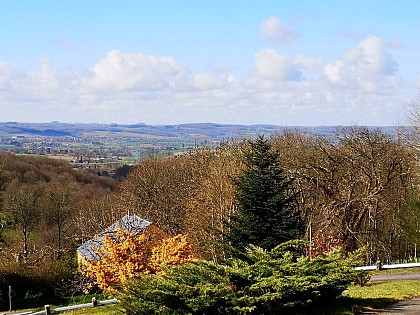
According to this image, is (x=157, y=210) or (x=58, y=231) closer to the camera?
(x=157, y=210)

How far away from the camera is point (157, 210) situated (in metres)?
44.3

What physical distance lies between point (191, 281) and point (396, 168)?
26747 millimetres

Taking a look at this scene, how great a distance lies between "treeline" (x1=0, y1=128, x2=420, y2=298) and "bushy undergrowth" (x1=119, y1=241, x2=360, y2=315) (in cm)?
899

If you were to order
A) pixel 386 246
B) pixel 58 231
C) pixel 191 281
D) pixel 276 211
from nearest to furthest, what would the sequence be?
1. pixel 191 281
2. pixel 276 211
3. pixel 386 246
4. pixel 58 231

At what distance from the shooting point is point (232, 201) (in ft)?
119

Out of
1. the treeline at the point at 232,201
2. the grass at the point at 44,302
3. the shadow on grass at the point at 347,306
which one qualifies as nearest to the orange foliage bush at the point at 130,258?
the treeline at the point at 232,201

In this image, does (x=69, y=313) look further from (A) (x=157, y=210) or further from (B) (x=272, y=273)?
(A) (x=157, y=210)

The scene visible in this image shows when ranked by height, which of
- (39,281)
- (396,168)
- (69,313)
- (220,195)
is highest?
(396,168)

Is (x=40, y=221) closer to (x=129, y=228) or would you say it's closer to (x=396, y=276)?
(x=129, y=228)

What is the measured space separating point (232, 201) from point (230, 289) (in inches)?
1023

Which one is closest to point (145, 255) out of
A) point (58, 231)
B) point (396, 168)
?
point (396, 168)

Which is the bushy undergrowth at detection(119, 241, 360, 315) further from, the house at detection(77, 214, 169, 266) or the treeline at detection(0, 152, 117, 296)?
the treeline at detection(0, 152, 117, 296)

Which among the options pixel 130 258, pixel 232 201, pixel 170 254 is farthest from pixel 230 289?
pixel 232 201

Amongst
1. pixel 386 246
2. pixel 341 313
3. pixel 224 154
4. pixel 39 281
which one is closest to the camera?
pixel 341 313
